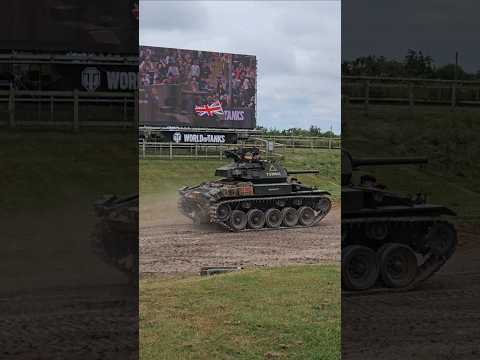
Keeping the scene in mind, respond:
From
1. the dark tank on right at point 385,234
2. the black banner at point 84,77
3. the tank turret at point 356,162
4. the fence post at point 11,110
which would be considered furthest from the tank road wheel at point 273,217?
the fence post at point 11,110

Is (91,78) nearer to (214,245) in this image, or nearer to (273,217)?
(214,245)

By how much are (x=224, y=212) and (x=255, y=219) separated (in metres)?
0.38

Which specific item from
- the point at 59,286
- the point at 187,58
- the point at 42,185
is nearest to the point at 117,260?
the point at 59,286

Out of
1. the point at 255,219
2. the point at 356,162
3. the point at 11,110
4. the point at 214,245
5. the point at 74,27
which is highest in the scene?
the point at 74,27

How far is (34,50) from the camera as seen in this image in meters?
4.31

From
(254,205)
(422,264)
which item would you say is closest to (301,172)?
(254,205)

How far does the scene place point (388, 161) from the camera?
4977mm

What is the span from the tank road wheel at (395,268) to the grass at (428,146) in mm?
508

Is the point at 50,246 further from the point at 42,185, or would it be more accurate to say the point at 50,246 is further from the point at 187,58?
the point at 187,58

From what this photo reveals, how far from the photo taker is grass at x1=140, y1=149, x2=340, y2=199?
19.2ft

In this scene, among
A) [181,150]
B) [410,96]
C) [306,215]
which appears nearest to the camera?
[410,96]

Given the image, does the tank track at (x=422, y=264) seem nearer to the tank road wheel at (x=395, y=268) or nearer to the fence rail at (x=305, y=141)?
the tank road wheel at (x=395, y=268)

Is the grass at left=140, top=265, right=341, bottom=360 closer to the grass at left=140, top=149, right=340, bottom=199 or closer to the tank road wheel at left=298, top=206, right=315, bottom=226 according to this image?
the grass at left=140, top=149, right=340, bottom=199

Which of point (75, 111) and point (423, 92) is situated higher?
point (423, 92)
